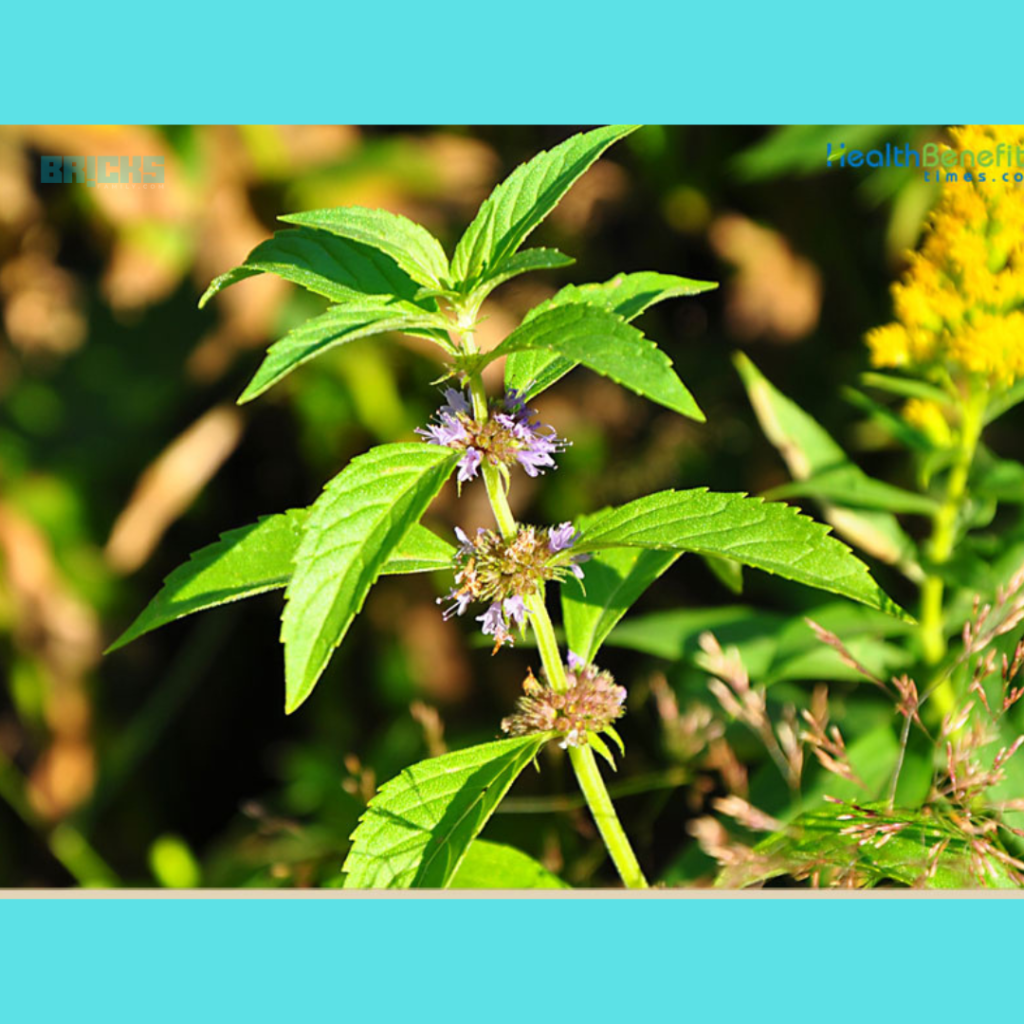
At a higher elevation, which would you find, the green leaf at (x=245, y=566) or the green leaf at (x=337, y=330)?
the green leaf at (x=337, y=330)

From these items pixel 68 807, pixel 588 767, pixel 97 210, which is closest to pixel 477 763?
pixel 588 767

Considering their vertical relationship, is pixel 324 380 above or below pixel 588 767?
above

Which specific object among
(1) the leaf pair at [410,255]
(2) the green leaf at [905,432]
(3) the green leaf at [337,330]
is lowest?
(2) the green leaf at [905,432]

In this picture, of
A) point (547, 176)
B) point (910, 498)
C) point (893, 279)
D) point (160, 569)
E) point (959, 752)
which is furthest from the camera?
point (160, 569)

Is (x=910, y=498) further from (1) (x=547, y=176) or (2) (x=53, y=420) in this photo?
(2) (x=53, y=420)

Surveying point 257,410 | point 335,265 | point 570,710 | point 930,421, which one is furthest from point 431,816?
point 257,410

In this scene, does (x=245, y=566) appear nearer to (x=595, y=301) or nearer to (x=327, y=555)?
(x=327, y=555)

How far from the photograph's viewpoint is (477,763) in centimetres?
60

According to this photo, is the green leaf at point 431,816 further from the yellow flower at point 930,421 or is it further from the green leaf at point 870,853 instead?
the yellow flower at point 930,421

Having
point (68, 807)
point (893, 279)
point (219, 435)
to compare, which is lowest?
point (68, 807)

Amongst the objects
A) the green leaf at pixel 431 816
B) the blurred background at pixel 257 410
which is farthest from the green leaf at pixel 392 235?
the blurred background at pixel 257 410

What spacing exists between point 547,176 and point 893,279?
1119mm

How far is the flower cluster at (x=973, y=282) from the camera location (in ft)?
2.77

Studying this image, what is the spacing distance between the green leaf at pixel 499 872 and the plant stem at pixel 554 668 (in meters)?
0.06
